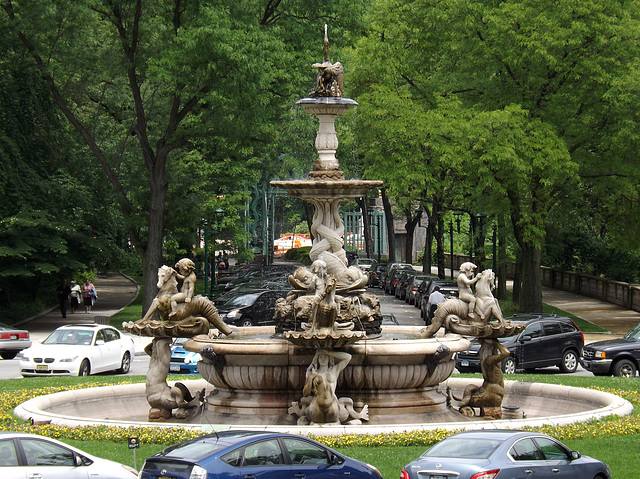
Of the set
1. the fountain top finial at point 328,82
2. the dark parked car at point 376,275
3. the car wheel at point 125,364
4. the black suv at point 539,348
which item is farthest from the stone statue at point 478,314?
the dark parked car at point 376,275

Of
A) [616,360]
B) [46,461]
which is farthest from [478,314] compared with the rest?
[616,360]

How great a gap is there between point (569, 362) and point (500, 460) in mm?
17111

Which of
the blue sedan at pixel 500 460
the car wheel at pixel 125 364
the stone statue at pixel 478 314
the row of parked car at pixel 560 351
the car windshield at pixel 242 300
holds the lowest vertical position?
the car wheel at pixel 125 364

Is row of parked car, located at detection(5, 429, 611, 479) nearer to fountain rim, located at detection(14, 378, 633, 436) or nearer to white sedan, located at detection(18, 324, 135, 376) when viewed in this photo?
fountain rim, located at detection(14, 378, 633, 436)

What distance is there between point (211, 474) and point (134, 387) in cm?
952

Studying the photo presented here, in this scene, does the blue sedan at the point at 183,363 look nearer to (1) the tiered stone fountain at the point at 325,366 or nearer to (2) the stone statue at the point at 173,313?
(1) the tiered stone fountain at the point at 325,366

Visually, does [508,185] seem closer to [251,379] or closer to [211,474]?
[251,379]

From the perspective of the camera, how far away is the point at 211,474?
9.87 metres

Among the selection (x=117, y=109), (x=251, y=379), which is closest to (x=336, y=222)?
(x=251, y=379)

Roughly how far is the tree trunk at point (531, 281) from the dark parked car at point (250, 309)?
29.7 ft

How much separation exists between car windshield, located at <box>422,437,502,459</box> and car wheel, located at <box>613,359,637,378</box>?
590 inches

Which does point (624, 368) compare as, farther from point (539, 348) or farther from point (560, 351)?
point (539, 348)

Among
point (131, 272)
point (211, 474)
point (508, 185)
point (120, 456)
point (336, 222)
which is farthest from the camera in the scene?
point (131, 272)

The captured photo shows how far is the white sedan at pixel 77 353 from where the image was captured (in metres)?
24.8
